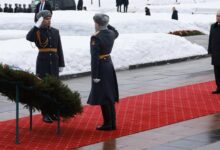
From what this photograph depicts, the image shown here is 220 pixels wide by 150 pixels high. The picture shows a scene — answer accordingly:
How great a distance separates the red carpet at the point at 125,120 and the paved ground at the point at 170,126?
0.32 m

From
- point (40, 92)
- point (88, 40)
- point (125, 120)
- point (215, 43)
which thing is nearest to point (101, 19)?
point (40, 92)

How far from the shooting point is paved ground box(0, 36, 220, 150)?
8.11 metres

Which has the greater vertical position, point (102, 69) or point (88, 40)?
point (102, 69)

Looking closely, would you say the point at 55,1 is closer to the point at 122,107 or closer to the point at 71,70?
the point at 71,70

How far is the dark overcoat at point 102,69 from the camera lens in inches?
344

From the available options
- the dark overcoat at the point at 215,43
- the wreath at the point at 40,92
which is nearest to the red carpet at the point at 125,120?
the wreath at the point at 40,92

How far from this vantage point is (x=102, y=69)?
29.1ft

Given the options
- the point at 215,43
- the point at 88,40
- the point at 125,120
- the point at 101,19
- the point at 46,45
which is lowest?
the point at 88,40

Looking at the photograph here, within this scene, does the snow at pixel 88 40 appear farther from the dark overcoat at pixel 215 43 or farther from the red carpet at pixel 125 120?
the dark overcoat at pixel 215 43

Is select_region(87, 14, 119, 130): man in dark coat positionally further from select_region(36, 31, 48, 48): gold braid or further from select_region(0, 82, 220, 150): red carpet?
select_region(36, 31, 48, 48): gold braid

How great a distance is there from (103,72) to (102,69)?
5 centimetres

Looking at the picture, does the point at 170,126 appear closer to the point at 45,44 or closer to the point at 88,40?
the point at 45,44

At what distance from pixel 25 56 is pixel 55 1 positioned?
77.1 feet

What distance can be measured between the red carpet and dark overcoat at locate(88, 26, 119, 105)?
0.51 metres
